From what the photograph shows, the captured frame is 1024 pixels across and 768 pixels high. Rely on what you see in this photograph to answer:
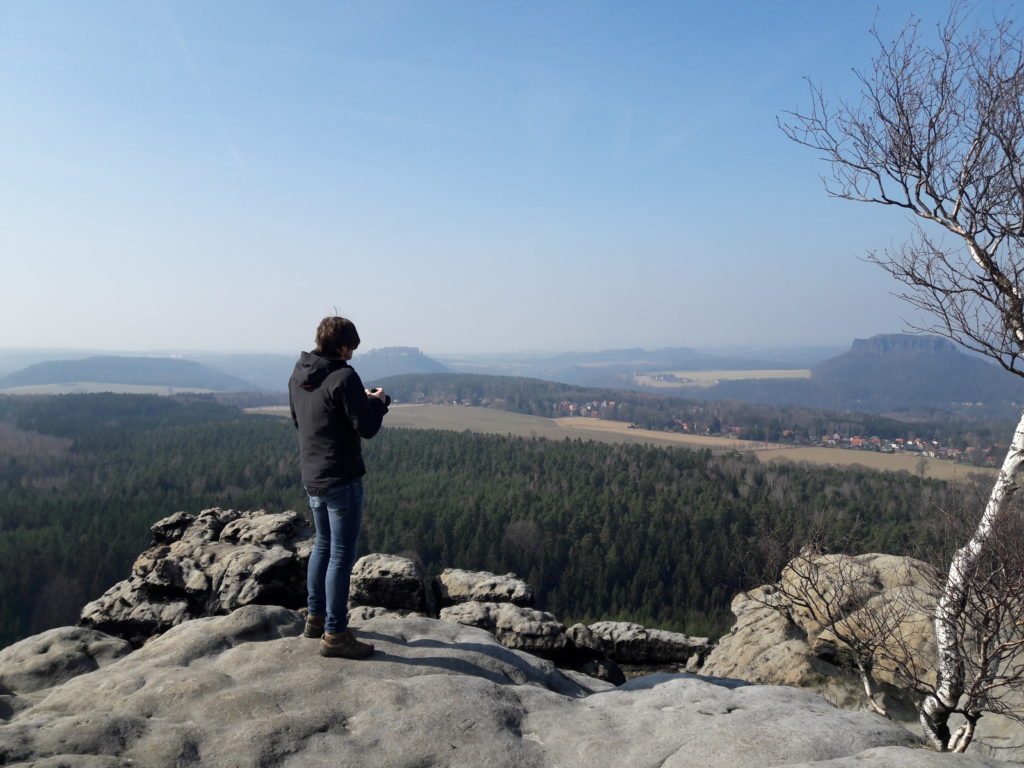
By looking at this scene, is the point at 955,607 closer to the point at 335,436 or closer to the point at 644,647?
the point at 335,436

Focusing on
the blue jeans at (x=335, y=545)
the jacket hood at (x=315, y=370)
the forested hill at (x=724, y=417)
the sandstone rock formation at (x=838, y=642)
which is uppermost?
the jacket hood at (x=315, y=370)

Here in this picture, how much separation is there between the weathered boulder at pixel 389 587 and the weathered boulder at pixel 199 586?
1423 mm

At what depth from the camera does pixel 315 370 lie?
25.5 ft

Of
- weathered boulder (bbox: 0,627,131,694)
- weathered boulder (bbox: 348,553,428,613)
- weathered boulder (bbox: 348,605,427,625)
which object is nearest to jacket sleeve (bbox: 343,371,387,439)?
weathered boulder (bbox: 0,627,131,694)

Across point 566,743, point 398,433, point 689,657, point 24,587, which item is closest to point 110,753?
point 566,743

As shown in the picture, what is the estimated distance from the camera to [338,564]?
8070 millimetres

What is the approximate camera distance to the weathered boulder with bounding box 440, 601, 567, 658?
14.2 metres

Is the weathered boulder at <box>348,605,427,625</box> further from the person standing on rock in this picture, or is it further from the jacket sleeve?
the jacket sleeve

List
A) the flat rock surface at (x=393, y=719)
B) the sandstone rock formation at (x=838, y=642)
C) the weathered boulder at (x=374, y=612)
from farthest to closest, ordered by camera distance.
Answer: the weathered boulder at (x=374, y=612)
the sandstone rock formation at (x=838, y=642)
the flat rock surface at (x=393, y=719)

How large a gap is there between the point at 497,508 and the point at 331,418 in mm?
61280

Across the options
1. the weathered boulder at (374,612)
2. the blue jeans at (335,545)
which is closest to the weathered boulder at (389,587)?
the weathered boulder at (374,612)

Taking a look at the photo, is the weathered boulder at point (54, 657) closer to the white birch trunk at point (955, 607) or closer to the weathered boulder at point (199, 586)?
the weathered boulder at point (199, 586)

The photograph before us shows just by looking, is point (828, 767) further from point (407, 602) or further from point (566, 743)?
point (407, 602)

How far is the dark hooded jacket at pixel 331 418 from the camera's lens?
7574mm
